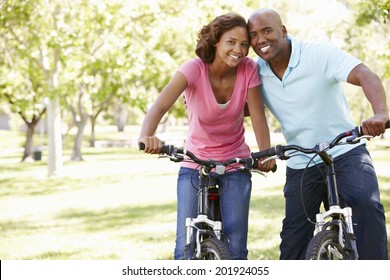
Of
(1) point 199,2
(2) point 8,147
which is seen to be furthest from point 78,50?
(2) point 8,147

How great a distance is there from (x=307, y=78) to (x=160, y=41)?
26.9 meters

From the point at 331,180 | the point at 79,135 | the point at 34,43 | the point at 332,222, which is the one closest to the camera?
the point at 332,222

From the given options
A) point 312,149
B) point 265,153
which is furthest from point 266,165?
point 312,149

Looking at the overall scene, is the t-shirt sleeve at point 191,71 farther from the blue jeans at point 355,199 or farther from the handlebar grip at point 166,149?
the blue jeans at point 355,199

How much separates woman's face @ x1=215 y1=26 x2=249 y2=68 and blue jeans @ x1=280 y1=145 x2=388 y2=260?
83 cm

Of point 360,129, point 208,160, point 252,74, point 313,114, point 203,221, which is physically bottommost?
point 203,221

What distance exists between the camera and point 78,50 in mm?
22375

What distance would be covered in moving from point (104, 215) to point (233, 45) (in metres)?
10.5

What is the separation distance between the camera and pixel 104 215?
1444 cm

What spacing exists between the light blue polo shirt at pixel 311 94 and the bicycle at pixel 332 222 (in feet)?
A: 1.11

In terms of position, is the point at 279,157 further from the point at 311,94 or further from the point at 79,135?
the point at 79,135

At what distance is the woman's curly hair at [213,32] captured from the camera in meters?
4.34

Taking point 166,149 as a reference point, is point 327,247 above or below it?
below
